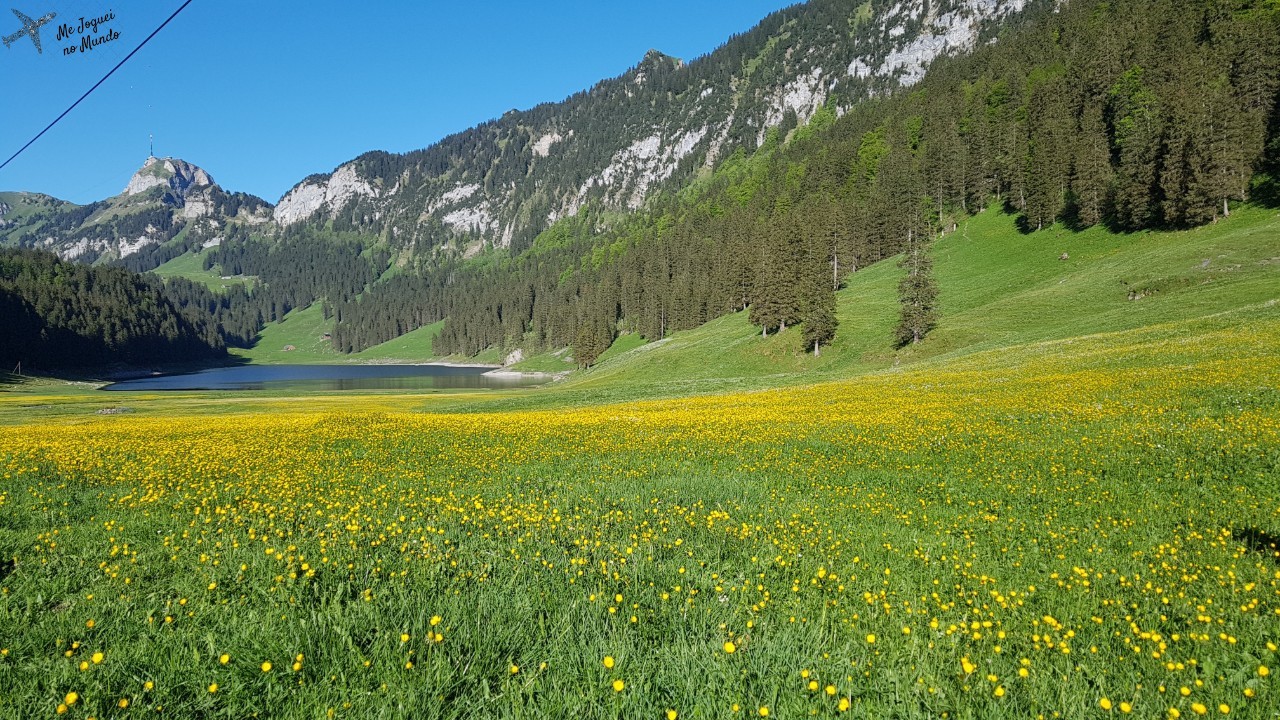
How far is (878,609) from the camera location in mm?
5527

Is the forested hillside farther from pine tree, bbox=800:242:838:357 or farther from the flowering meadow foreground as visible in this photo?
the flowering meadow foreground

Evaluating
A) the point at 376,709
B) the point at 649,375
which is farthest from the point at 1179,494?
the point at 649,375

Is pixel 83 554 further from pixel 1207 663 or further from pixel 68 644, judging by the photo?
pixel 1207 663

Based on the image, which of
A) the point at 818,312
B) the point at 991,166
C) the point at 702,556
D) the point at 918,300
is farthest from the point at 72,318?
the point at 991,166

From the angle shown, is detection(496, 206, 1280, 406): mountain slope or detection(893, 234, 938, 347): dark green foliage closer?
detection(496, 206, 1280, 406): mountain slope

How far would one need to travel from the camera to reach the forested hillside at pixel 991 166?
202 ft

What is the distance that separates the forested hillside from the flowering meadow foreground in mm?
52186

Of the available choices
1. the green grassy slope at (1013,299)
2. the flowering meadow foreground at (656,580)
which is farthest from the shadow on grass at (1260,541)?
the green grassy slope at (1013,299)

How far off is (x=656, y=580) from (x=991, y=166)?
411 feet

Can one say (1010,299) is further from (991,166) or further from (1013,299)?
(991,166)

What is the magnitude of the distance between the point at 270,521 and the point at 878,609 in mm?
8221

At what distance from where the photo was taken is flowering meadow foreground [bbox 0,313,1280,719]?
3.85m

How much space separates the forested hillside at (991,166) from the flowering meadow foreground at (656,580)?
5219 centimetres

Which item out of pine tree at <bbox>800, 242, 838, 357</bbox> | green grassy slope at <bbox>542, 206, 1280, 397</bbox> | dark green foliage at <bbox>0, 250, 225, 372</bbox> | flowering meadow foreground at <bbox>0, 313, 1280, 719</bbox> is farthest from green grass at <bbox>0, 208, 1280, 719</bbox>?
dark green foliage at <bbox>0, 250, 225, 372</bbox>
